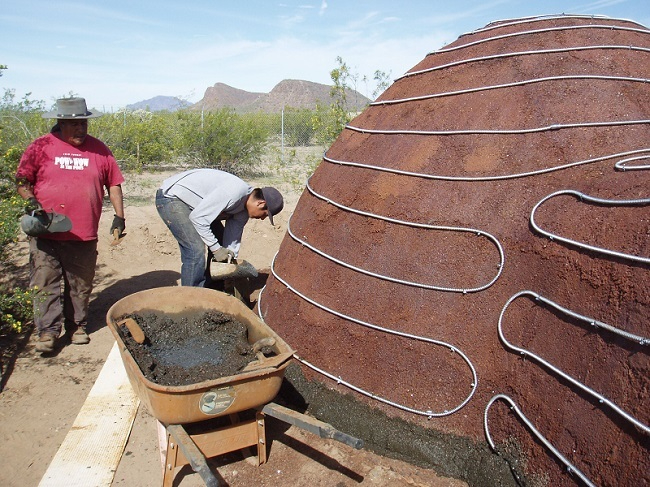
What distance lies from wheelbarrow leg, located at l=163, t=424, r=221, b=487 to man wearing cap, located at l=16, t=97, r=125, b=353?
2218 mm

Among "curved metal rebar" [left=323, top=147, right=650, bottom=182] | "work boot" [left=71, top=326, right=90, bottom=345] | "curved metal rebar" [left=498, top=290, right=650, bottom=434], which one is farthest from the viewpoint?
"work boot" [left=71, top=326, right=90, bottom=345]

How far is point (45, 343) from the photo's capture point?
448cm

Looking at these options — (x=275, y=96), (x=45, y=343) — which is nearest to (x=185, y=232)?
(x=45, y=343)

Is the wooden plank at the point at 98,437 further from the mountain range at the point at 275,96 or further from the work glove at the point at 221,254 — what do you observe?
the mountain range at the point at 275,96

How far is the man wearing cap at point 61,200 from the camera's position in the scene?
14.4ft

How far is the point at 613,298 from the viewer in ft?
8.04

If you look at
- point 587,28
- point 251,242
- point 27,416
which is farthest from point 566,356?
point 251,242

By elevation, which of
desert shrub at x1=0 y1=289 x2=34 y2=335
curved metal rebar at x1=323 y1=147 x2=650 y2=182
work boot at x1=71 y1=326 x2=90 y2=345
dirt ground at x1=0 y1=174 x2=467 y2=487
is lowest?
dirt ground at x1=0 y1=174 x2=467 y2=487

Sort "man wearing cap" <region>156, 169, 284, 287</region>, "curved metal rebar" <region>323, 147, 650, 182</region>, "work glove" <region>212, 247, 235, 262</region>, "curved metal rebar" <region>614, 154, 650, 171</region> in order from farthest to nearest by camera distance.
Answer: "work glove" <region>212, 247, 235, 262</region> < "man wearing cap" <region>156, 169, 284, 287</region> < "curved metal rebar" <region>323, 147, 650, 182</region> < "curved metal rebar" <region>614, 154, 650, 171</region>

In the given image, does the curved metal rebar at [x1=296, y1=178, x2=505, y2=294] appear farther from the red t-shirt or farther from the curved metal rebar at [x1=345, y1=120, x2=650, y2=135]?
the red t-shirt

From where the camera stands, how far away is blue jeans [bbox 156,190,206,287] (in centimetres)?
438

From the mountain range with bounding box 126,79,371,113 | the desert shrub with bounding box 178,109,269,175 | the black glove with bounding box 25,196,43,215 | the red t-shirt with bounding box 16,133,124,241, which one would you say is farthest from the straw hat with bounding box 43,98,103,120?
the mountain range with bounding box 126,79,371,113

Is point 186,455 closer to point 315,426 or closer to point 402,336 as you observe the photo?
point 315,426

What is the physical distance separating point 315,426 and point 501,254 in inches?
53.6
